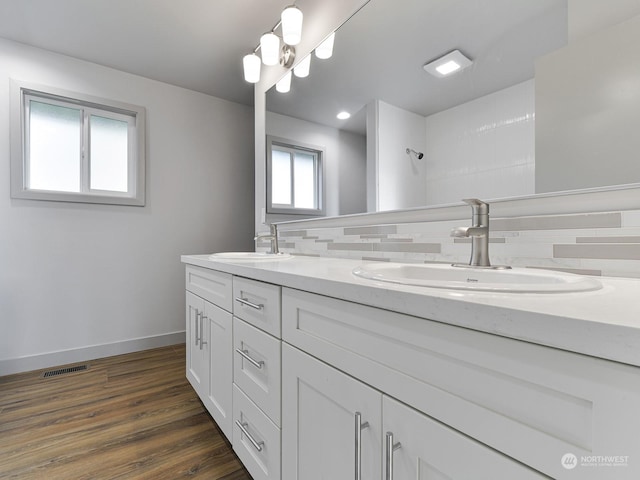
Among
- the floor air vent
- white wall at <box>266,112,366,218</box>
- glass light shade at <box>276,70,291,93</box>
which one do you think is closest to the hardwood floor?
the floor air vent

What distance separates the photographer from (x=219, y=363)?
131 cm

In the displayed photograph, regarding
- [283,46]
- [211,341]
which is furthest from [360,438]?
[283,46]

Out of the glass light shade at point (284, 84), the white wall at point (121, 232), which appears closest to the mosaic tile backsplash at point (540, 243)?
the glass light shade at point (284, 84)

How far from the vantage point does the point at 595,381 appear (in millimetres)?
325

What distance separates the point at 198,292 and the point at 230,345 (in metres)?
0.50

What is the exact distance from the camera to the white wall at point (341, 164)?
1.46 metres

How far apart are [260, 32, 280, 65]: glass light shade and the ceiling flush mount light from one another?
1.11 meters

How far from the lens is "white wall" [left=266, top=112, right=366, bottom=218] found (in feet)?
4.78

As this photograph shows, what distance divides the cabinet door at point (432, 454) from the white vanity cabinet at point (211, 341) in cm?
80

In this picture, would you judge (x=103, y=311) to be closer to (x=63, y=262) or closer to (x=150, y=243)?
(x=63, y=262)

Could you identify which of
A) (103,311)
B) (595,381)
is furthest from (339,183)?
(103,311)

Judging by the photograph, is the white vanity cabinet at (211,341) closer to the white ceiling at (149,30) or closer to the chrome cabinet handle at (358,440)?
the chrome cabinet handle at (358,440)

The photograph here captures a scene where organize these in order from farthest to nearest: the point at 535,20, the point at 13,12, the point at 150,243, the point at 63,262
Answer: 1. the point at 150,243
2. the point at 63,262
3. the point at 13,12
4. the point at 535,20

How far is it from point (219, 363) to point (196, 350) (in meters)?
0.38
